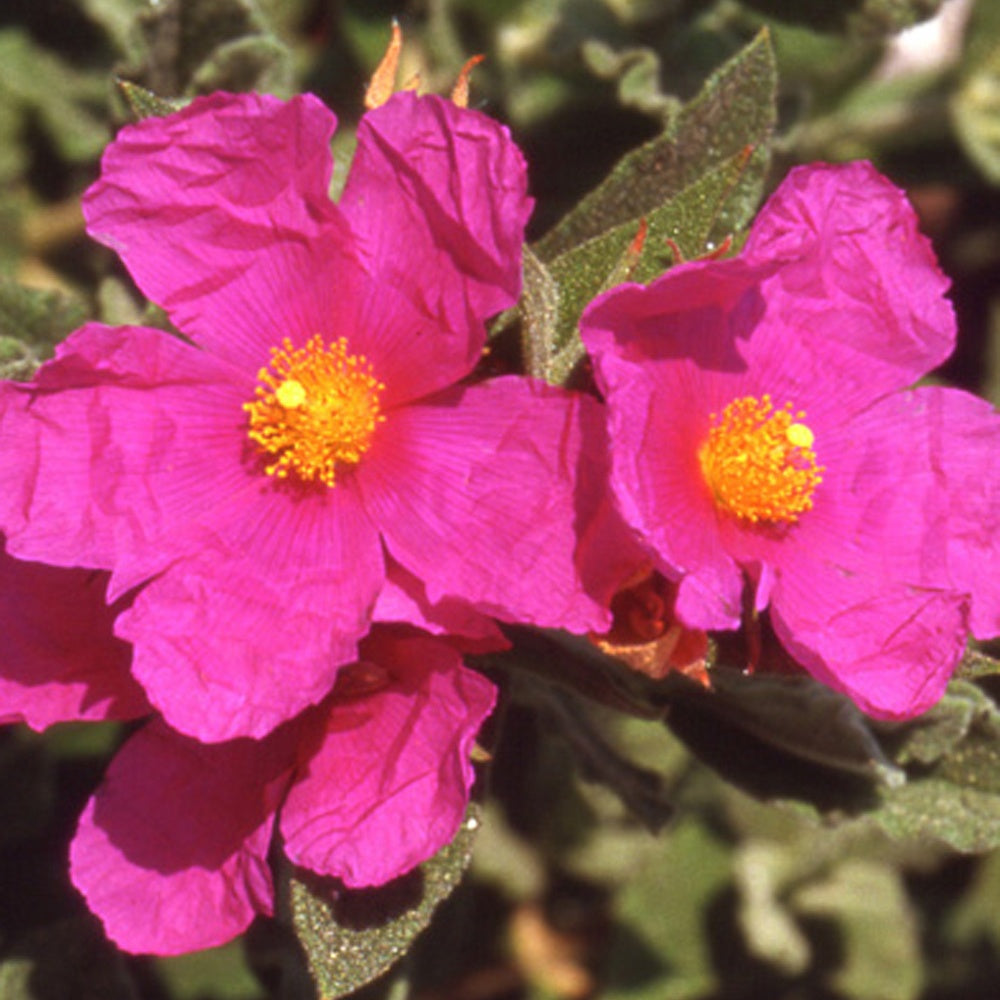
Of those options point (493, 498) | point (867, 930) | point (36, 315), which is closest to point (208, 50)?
point (36, 315)

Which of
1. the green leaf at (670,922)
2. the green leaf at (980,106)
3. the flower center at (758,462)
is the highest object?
the flower center at (758,462)

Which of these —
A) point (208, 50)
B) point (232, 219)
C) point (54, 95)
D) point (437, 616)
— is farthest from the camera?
point (54, 95)

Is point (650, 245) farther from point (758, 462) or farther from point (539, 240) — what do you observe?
point (539, 240)

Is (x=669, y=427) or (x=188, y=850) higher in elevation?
(x=669, y=427)

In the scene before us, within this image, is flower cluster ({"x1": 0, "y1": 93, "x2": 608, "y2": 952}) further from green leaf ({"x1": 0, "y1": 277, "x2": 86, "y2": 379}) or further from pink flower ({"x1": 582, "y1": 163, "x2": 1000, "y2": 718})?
green leaf ({"x1": 0, "y1": 277, "x2": 86, "y2": 379})

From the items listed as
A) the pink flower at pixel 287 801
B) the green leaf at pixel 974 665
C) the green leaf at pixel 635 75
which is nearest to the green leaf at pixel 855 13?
the green leaf at pixel 635 75

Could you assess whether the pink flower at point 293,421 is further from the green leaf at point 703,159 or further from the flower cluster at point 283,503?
the green leaf at point 703,159
